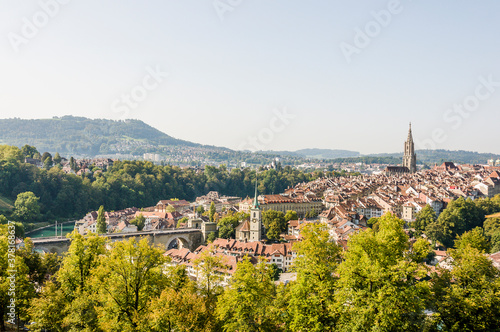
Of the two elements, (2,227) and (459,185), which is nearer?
(2,227)

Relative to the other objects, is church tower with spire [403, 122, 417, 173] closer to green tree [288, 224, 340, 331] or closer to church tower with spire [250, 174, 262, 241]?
church tower with spire [250, 174, 262, 241]

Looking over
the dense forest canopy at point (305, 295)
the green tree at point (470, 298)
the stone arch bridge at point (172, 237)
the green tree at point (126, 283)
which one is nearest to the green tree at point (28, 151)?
the stone arch bridge at point (172, 237)

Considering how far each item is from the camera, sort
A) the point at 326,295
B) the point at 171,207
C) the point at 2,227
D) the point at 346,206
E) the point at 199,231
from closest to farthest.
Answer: the point at 326,295
the point at 2,227
the point at 199,231
the point at 346,206
the point at 171,207

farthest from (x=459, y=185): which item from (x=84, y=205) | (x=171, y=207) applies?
(x=84, y=205)

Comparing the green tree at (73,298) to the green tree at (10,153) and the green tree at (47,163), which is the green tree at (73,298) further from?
the green tree at (47,163)

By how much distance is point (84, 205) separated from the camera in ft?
229

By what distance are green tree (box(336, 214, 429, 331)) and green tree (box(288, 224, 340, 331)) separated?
0.45 metres

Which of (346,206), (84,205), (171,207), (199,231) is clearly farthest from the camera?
(84,205)

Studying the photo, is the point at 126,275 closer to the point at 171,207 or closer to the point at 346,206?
the point at 346,206

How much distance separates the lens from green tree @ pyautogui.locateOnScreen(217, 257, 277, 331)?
584 inches

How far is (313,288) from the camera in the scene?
14.3 m

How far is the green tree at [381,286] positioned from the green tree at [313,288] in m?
0.45

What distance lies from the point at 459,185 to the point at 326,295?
67.6 m

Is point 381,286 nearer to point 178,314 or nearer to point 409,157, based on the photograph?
point 178,314
